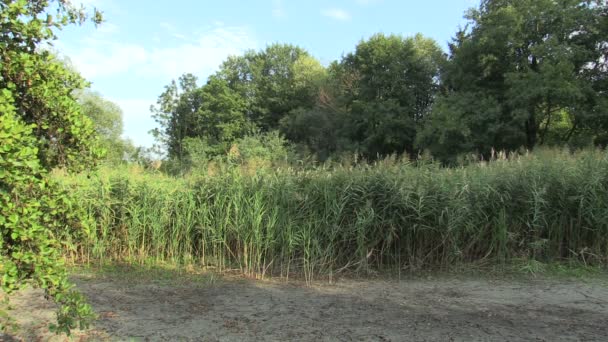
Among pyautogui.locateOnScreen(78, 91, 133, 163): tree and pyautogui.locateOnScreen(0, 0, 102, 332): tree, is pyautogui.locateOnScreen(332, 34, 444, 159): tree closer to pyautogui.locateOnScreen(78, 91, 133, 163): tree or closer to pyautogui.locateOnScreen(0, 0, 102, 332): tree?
pyautogui.locateOnScreen(78, 91, 133, 163): tree

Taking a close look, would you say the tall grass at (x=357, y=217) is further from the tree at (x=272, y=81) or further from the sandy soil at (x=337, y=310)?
the tree at (x=272, y=81)

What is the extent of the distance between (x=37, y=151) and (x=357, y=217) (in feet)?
13.8

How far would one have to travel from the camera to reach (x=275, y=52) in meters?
38.2

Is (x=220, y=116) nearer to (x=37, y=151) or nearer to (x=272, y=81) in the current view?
(x=272, y=81)

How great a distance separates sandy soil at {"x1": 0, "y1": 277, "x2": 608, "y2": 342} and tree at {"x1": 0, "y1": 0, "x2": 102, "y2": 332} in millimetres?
1477

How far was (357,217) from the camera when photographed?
5742 mm

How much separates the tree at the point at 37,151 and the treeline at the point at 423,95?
7.95m

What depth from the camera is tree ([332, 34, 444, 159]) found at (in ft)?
87.6

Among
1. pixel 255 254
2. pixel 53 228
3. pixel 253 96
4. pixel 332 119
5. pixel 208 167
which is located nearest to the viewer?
pixel 53 228

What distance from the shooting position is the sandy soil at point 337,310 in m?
3.55

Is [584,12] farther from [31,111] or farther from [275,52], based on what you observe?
[275,52]

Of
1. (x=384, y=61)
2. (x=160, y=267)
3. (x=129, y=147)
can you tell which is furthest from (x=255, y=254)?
(x=129, y=147)

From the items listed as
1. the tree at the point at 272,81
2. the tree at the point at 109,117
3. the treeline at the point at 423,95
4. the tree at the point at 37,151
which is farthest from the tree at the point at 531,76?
the tree at the point at 109,117

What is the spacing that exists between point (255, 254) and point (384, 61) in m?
24.4
